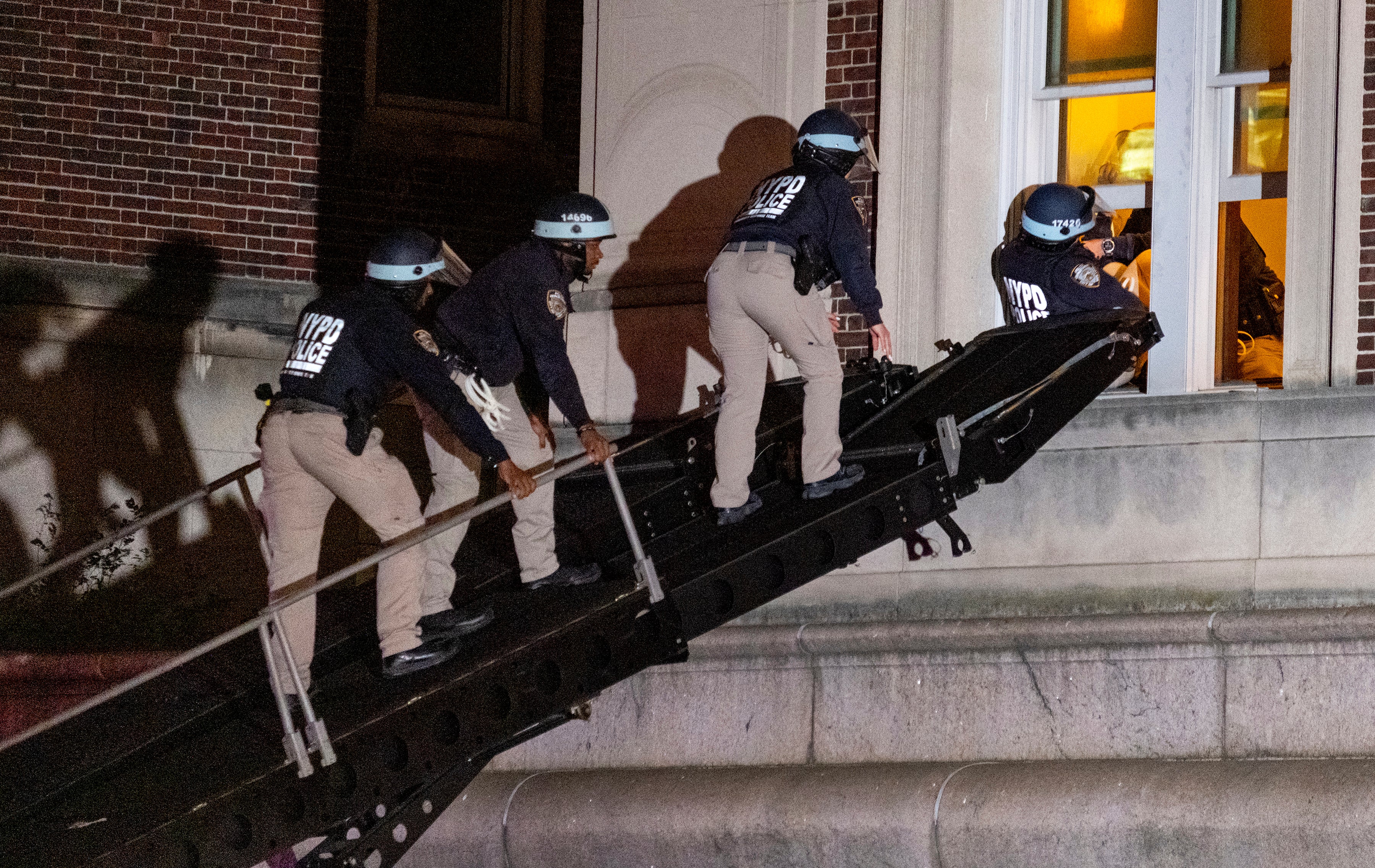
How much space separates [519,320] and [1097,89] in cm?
411

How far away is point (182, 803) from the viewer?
24.2 ft

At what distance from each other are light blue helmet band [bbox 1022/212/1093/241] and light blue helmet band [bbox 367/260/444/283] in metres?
3.30

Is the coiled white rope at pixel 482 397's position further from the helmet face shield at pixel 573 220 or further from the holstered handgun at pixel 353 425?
the helmet face shield at pixel 573 220

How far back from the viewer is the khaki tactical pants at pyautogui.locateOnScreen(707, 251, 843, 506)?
841 cm

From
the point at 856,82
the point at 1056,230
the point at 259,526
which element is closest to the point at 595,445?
the point at 259,526

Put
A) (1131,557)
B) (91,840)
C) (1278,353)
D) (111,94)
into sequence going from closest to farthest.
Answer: (91,840) < (1131,557) < (1278,353) < (111,94)

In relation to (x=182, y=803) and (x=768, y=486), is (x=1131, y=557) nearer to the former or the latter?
(x=768, y=486)

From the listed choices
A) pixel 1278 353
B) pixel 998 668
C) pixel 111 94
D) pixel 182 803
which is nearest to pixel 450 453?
pixel 182 803

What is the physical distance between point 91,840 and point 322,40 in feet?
28.9

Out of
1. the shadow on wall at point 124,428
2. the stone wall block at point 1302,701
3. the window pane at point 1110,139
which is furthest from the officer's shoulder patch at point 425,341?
the shadow on wall at point 124,428

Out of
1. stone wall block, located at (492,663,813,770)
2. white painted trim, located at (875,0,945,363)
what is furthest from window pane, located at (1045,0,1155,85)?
stone wall block, located at (492,663,813,770)

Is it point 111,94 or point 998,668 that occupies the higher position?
point 111,94

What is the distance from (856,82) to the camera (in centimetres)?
1114

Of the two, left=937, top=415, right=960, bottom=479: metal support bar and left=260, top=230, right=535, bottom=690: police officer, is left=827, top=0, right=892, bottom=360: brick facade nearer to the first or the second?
left=937, top=415, right=960, bottom=479: metal support bar
